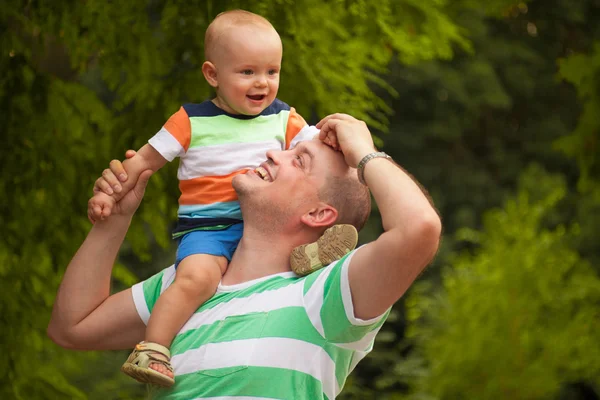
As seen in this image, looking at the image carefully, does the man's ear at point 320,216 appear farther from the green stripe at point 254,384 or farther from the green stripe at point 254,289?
the green stripe at point 254,384

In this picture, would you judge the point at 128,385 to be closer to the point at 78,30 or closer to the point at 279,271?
the point at 78,30

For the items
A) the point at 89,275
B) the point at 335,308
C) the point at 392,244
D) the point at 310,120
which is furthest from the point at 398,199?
the point at 310,120

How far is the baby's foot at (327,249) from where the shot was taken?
9.31ft

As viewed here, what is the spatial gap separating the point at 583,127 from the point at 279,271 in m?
5.55

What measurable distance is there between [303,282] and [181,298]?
330 mm

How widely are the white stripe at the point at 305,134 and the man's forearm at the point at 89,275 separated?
0.54 m

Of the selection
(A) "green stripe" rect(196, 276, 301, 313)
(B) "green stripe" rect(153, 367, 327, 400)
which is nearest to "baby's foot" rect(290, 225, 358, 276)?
(A) "green stripe" rect(196, 276, 301, 313)

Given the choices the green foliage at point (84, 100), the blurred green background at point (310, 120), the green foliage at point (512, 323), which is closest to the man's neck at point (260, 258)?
the blurred green background at point (310, 120)

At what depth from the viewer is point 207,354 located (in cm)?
277

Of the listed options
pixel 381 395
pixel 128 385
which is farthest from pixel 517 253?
pixel 128 385

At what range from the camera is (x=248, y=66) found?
2947mm

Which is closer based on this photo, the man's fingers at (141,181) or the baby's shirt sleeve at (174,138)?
the baby's shirt sleeve at (174,138)

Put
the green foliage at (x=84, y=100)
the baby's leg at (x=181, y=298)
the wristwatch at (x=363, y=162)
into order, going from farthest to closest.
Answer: the green foliage at (x=84, y=100), the baby's leg at (x=181, y=298), the wristwatch at (x=363, y=162)

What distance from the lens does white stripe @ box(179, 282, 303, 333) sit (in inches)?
109
